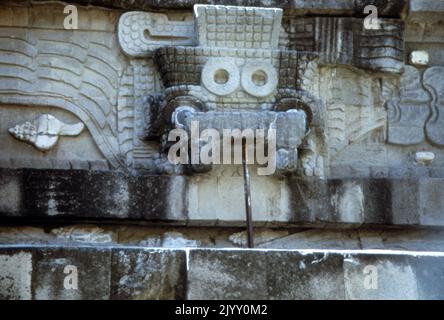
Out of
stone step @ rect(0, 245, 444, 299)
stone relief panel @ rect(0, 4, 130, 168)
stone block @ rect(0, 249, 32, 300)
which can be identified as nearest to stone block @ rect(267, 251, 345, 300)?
stone step @ rect(0, 245, 444, 299)

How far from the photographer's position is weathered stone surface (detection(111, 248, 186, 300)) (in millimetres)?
6973

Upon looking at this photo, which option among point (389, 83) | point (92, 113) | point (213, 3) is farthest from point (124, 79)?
point (389, 83)

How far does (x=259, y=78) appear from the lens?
29.2 ft

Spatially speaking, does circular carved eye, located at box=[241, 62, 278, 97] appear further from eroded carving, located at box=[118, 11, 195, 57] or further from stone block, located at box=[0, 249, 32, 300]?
stone block, located at box=[0, 249, 32, 300]

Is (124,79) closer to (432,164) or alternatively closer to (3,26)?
(3,26)

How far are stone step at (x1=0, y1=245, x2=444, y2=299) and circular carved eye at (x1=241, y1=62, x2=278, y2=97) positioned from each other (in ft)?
6.61

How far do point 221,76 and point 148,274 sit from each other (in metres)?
2.32

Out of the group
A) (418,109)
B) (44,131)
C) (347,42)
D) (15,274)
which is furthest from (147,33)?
(15,274)

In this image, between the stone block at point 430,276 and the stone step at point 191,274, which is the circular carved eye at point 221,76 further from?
the stone block at point 430,276

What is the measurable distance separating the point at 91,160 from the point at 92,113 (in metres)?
0.37

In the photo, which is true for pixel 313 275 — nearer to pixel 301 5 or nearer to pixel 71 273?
pixel 71 273

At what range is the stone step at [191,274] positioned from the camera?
22.8 feet

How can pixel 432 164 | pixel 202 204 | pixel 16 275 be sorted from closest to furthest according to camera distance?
pixel 16 275 < pixel 202 204 < pixel 432 164

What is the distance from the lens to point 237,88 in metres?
8.81
